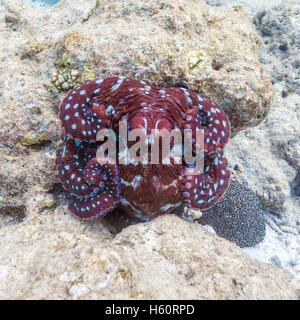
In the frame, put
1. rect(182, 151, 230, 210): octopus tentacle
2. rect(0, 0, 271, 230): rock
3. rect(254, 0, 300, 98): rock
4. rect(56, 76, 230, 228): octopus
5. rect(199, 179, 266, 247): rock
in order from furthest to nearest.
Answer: rect(254, 0, 300, 98): rock < rect(199, 179, 266, 247): rock < rect(0, 0, 271, 230): rock < rect(182, 151, 230, 210): octopus tentacle < rect(56, 76, 230, 228): octopus

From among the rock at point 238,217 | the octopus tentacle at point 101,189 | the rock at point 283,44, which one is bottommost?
the rock at point 238,217

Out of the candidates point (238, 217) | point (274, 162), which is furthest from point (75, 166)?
point (274, 162)

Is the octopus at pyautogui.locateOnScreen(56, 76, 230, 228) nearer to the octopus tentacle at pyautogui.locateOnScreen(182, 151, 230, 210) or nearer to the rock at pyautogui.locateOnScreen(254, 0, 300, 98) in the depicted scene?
the octopus tentacle at pyautogui.locateOnScreen(182, 151, 230, 210)

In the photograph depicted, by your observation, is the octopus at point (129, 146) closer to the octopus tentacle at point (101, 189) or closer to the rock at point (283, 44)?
the octopus tentacle at point (101, 189)

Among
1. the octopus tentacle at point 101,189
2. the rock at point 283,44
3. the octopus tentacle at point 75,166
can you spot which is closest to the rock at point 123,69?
the octopus tentacle at point 75,166

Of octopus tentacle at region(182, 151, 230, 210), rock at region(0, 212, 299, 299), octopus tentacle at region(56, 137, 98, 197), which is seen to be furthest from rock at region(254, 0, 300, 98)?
octopus tentacle at region(56, 137, 98, 197)

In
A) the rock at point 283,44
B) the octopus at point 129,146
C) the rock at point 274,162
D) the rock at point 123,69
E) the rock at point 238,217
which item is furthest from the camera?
the rock at point 283,44
